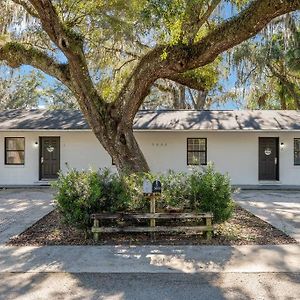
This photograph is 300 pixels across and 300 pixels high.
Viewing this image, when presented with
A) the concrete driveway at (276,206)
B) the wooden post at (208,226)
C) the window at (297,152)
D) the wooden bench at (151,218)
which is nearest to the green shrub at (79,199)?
the wooden bench at (151,218)

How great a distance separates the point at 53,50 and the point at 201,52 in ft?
19.5

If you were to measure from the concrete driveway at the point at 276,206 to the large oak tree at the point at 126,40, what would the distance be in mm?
3356

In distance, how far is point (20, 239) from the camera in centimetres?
671

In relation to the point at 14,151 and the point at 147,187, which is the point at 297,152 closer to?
the point at 147,187

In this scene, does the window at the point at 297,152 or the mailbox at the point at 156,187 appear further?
the window at the point at 297,152

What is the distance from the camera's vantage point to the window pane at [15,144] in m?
16.0

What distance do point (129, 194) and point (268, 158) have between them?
10620mm

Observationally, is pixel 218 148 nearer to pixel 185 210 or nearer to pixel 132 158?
pixel 132 158

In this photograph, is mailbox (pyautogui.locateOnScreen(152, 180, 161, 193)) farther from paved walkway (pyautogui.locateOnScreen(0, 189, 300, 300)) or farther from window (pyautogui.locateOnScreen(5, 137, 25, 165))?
window (pyautogui.locateOnScreen(5, 137, 25, 165))

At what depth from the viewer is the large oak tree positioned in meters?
6.76

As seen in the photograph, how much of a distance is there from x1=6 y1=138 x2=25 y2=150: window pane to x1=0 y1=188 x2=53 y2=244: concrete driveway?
228cm

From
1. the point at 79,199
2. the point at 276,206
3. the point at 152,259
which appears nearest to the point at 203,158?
the point at 276,206

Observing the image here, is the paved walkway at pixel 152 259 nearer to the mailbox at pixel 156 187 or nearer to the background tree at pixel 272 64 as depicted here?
the mailbox at pixel 156 187

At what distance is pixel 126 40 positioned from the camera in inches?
409
